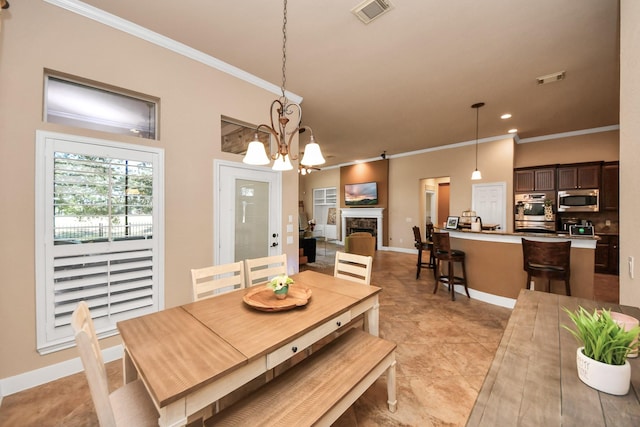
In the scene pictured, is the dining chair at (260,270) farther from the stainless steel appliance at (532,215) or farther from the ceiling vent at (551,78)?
the stainless steel appliance at (532,215)

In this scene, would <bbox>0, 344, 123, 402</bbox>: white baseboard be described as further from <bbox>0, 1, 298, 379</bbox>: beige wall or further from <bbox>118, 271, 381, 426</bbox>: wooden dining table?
<bbox>118, 271, 381, 426</bbox>: wooden dining table

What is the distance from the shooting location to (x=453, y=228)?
447cm

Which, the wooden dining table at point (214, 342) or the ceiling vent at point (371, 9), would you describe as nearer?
the wooden dining table at point (214, 342)

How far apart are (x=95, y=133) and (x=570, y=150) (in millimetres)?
8759

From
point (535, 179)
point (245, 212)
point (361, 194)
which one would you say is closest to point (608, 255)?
point (535, 179)

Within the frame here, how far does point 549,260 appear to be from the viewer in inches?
119

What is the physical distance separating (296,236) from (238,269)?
178 centimetres

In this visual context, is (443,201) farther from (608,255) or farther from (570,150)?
(608,255)

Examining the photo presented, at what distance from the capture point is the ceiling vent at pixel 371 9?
2.11m

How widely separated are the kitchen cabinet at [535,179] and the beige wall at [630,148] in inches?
214

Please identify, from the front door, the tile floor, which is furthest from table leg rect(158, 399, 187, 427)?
the front door

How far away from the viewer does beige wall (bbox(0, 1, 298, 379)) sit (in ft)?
6.34

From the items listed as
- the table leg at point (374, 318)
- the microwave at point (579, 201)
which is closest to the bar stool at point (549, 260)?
the table leg at point (374, 318)

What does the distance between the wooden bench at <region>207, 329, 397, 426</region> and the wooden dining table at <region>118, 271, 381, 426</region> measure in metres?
0.18
